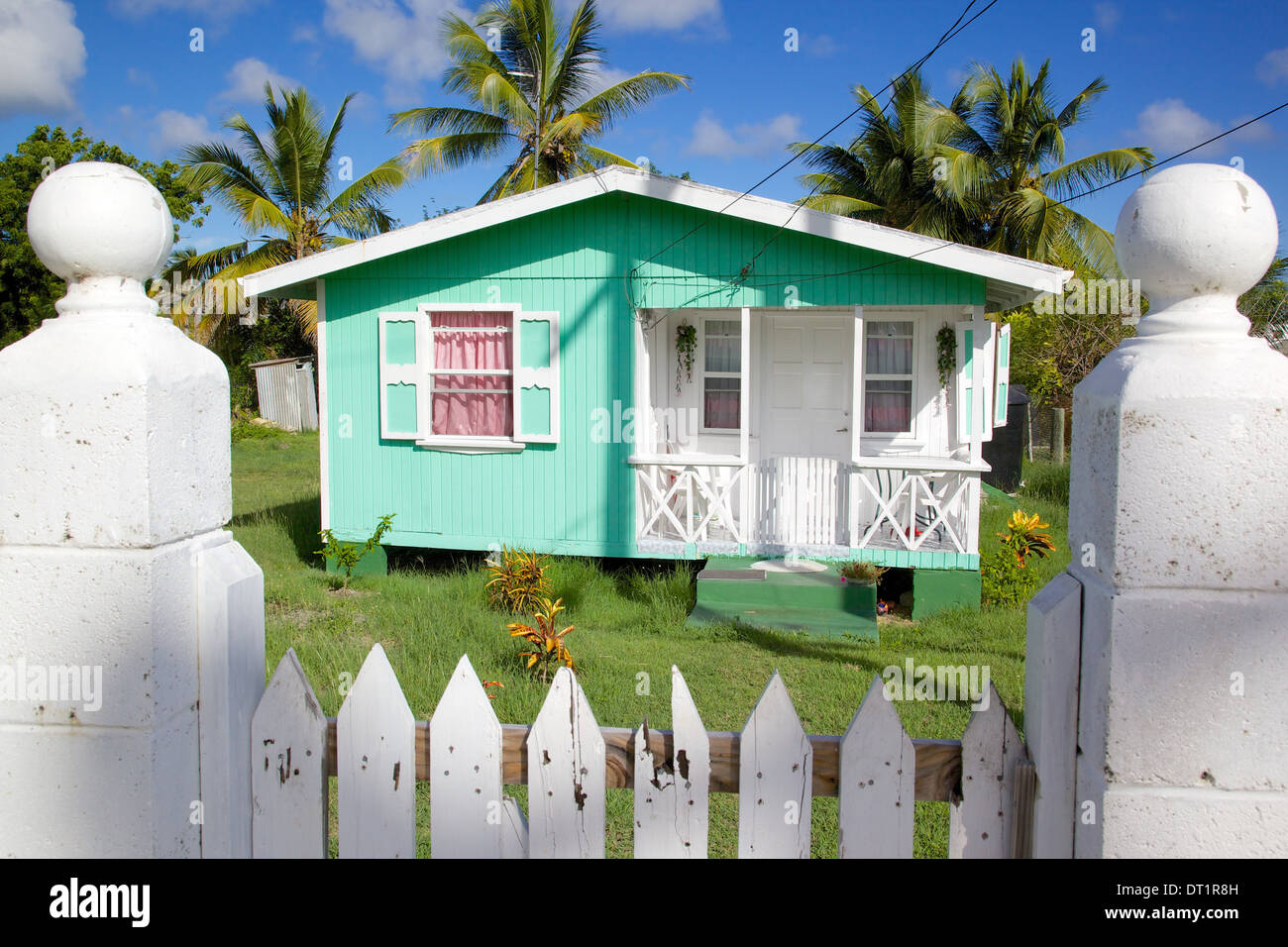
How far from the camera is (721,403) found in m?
10.8

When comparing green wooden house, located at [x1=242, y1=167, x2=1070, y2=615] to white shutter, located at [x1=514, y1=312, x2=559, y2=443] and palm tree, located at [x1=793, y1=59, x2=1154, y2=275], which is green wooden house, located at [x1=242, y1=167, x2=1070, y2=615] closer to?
white shutter, located at [x1=514, y1=312, x2=559, y2=443]

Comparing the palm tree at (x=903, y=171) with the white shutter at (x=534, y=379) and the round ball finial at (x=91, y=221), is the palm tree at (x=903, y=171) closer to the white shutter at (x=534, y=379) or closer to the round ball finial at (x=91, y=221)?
the white shutter at (x=534, y=379)

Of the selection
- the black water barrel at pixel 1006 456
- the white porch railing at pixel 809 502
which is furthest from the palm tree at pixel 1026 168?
the white porch railing at pixel 809 502

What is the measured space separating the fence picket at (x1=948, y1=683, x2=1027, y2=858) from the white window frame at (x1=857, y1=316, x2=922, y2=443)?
8606mm

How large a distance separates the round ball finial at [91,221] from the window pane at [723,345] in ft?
29.4

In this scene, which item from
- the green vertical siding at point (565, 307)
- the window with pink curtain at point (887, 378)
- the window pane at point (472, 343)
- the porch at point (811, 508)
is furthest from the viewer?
the window with pink curtain at point (887, 378)

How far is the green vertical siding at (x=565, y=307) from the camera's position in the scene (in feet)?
30.0

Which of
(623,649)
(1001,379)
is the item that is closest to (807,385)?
(1001,379)

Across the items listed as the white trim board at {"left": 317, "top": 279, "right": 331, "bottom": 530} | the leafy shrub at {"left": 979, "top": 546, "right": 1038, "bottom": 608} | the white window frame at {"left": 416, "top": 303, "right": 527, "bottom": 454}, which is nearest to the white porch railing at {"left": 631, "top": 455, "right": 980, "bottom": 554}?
the leafy shrub at {"left": 979, "top": 546, "right": 1038, "bottom": 608}

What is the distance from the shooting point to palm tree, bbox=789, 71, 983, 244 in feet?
72.5

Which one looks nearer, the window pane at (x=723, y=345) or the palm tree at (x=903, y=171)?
the window pane at (x=723, y=345)

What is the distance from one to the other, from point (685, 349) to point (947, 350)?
2867mm
